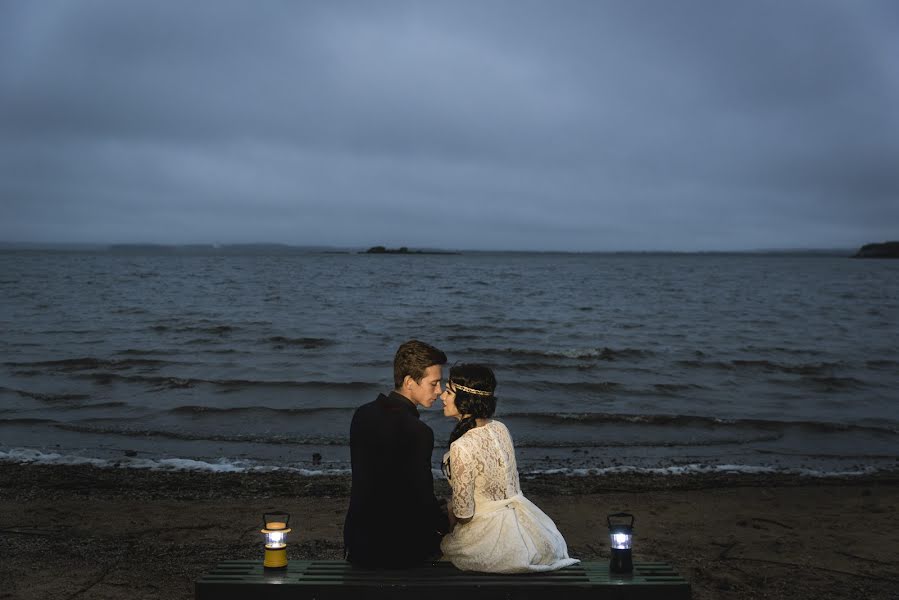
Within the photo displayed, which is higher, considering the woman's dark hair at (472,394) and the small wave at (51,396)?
the woman's dark hair at (472,394)

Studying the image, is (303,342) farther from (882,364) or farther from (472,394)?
(472,394)

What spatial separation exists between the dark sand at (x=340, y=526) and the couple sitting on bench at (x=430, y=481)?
166 mm

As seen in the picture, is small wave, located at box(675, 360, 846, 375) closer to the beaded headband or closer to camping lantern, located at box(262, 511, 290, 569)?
the beaded headband

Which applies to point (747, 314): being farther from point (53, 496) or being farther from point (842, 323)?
point (53, 496)

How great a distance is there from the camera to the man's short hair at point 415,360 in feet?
15.4

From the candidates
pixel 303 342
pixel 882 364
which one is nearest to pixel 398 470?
pixel 303 342

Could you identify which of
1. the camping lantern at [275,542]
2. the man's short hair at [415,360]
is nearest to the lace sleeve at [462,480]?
the man's short hair at [415,360]

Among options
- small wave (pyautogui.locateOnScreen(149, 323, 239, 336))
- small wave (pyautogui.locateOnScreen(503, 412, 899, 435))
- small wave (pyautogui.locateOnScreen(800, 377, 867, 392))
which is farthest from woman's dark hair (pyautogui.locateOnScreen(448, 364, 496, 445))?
small wave (pyautogui.locateOnScreen(149, 323, 239, 336))

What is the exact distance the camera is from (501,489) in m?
4.80

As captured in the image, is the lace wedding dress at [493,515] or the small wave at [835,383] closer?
the lace wedding dress at [493,515]

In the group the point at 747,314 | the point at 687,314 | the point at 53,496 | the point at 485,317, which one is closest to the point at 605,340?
the point at 485,317

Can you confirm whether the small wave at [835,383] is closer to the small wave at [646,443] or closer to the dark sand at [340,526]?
the small wave at [646,443]

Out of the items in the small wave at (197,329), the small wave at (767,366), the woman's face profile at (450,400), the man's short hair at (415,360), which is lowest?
the small wave at (197,329)

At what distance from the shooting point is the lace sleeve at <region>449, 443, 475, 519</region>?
186 inches
